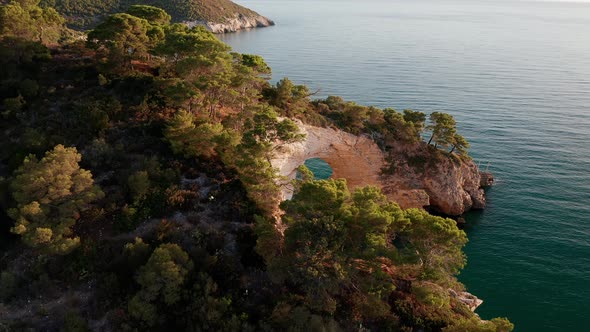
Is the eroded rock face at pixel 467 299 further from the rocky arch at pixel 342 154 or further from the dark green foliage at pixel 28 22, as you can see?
the dark green foliage at pixel 28 22

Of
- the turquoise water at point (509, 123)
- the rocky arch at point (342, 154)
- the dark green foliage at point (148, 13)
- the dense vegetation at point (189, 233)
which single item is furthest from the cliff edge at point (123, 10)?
the rocky arch at point (342, 154)

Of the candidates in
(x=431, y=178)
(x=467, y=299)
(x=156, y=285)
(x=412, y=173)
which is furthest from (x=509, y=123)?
(x=156, y=285)

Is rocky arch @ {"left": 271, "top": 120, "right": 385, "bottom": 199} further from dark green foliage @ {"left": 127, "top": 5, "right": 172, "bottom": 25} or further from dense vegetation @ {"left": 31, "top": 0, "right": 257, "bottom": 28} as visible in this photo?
dense vegetation @ {"left": 31, "top": 0, "right": 257, "bottom": 28}

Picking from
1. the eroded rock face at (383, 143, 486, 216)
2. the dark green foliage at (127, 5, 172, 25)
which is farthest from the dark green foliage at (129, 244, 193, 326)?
the dark green foliage at (127, 5, 172, 25)

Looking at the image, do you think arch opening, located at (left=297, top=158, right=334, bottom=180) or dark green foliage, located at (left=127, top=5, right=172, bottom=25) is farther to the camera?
arch opening, located at (left=297, top=158, right=334, bottom=180)

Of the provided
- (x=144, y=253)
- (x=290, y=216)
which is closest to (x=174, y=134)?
(x=144, y=253)
